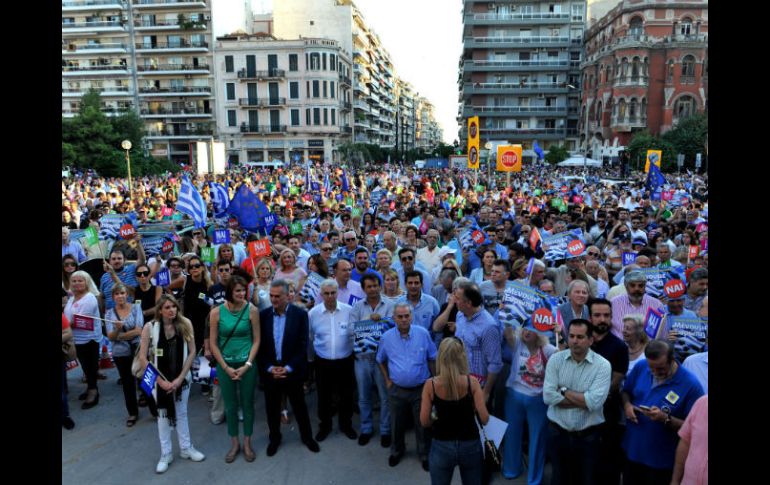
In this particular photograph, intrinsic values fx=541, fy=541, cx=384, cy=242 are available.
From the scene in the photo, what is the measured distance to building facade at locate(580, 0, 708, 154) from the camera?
186 ft

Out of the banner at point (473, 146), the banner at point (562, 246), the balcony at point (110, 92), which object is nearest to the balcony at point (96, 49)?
the balcony at point (110, 92)

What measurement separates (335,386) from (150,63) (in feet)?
220

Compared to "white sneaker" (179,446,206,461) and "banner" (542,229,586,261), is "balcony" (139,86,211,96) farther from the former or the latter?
"white sneaker" (179,446,206,461)

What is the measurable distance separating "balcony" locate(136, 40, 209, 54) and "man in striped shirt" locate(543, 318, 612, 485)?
65.1 metres

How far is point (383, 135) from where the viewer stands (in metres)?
96.1

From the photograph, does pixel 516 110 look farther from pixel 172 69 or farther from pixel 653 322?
pixel 653 322

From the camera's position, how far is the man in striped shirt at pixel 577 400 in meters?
3.96

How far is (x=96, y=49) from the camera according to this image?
62625 mm

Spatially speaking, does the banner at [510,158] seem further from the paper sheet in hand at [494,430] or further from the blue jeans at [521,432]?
the paper sheet in hand at [494,430]

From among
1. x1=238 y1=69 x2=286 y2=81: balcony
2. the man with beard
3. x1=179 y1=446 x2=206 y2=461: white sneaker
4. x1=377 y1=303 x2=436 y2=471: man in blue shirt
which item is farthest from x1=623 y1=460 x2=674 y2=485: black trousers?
x1=238 y1=69 x2=286 y2=81: balcony

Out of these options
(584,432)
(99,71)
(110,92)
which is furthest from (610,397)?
(99,71)
